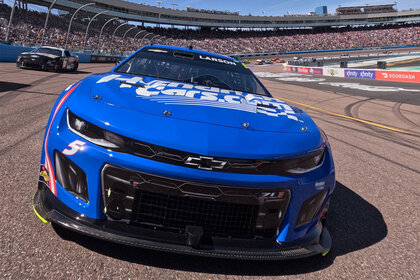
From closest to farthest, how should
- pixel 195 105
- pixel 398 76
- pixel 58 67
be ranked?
pixel 195 105 → pixel 58 67 → pixel 398 76

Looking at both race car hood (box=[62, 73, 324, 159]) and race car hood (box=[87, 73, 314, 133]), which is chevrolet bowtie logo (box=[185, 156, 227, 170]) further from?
race car hood (box=[87, 73, 314, 133])

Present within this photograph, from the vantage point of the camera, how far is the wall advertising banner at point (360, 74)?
2602 cm

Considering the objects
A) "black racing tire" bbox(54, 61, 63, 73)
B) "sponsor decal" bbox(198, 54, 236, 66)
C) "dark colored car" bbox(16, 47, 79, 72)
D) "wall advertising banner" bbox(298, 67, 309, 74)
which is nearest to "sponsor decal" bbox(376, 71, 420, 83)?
"wall advertising banner" bbox(298, 67, 309, 74)

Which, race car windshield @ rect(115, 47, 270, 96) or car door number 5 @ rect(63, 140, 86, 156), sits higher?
race car windshield @ rect(115, 47, 270, 96)

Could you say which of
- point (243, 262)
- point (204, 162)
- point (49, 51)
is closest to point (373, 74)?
point (49, 51)

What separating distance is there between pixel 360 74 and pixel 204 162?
2963 cm

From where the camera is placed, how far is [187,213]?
1613mm

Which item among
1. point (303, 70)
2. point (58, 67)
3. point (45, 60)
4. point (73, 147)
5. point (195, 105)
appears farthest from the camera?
point (303, 70)

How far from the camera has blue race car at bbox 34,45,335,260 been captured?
156 centimetres

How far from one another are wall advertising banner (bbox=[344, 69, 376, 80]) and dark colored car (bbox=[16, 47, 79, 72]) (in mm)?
24359

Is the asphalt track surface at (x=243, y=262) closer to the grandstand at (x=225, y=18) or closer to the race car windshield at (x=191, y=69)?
the race car windshield at (x=191, y=69)

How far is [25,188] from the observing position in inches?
97.7

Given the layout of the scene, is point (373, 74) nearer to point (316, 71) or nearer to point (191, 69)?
point (316, 71)

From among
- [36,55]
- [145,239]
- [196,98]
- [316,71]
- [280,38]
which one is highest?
[280,38]
